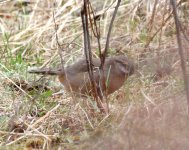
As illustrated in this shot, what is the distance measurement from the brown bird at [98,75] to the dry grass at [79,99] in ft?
0.33

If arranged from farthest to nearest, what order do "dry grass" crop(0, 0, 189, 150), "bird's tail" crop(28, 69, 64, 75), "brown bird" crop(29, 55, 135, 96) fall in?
"bird's tail" crop(28, 69, 64, 75) → "brown bird" crop(29, 55, 135, 96) → "dry grass" crop(0, 0, 189, 150)

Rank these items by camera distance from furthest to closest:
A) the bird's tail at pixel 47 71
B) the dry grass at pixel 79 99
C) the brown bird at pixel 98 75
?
the bird's tail at pixel 47 71
the brown bird at pixel 98 75
the dry grass at pixel 79 99

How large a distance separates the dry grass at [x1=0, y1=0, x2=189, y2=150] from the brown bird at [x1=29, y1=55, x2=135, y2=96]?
0.33ft

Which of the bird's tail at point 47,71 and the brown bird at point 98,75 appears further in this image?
the bird's tail at point 47,71

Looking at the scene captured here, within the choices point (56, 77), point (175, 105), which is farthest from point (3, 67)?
point (175, 105)

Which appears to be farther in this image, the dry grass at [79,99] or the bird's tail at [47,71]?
the bird's tail at [47,71]

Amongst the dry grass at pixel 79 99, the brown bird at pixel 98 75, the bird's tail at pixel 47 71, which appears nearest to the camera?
the dry grass at pixel 79 99

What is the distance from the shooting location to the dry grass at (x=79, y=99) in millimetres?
3268

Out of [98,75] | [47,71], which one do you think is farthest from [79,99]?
[47,71]

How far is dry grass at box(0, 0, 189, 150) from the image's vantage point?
3.27 m

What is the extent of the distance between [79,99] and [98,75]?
266 mm

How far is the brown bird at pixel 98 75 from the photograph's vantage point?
559cm

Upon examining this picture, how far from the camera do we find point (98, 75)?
5.61 m

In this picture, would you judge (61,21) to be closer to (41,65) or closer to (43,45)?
(43,45)
